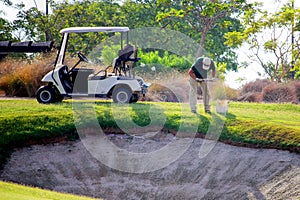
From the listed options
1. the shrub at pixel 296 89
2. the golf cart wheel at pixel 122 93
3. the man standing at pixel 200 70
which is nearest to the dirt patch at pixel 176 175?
the man standing at pixel 200 70

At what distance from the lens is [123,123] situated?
15.3m

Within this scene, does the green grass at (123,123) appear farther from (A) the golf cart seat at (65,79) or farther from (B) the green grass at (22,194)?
(B) the green grass at (22,194)

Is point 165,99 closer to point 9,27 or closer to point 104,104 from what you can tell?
point 104,104

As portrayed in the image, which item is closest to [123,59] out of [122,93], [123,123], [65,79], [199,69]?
[122,93]

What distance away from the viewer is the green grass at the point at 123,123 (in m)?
14.0

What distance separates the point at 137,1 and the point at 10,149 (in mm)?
32084

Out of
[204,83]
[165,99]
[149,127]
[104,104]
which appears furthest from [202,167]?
[165,99]

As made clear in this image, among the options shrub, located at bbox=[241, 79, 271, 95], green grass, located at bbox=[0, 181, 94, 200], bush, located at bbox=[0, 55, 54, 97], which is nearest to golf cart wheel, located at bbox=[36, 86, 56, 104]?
bush, located at bbox=[0, 55, 54, 97]

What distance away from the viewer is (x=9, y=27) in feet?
118

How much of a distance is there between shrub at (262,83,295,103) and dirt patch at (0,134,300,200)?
39.2 feet

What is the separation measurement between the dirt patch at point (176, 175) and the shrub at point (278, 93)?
1193 cm

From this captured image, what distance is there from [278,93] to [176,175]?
13820 mm

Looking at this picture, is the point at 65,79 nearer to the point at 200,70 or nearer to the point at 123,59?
the point at 123,59

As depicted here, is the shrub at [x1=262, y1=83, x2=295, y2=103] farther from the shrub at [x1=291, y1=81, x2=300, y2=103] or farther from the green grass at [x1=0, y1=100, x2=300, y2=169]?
the green grass at [x1=0, y1=100, x2=300, y2=169]
